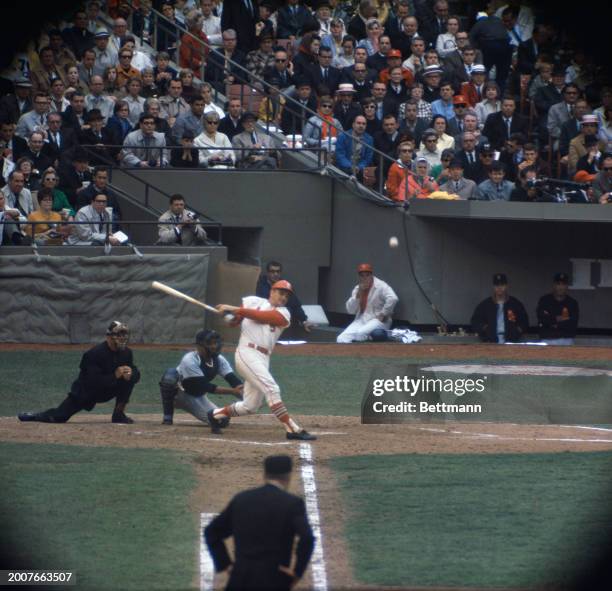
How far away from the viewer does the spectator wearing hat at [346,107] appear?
2191 cm

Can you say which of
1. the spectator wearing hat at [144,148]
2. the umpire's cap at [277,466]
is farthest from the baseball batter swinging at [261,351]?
the spectator wearing hat at [144,148]

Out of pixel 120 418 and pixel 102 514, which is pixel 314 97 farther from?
pixel 102 514

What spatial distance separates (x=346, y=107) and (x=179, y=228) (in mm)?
3841

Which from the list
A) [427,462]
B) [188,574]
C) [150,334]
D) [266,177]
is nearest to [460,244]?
[266,177]

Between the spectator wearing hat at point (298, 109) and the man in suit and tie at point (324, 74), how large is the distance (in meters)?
0.16

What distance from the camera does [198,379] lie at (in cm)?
1356

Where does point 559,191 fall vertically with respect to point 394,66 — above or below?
below

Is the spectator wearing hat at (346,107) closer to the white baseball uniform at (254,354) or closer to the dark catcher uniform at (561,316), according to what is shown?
the dark catcher uniform at (561,316)

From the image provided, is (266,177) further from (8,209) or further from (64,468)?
(64,468)

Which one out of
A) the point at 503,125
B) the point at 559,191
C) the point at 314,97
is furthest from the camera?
the point at 314,97

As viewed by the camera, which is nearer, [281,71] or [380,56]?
[281,71]

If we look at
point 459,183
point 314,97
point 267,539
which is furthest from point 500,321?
point 267,539

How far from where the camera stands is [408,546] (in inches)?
379

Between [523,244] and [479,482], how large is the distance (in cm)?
1068
